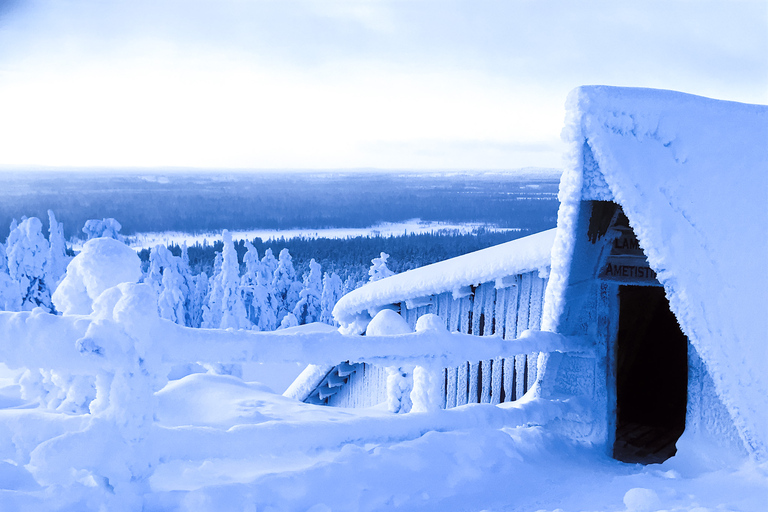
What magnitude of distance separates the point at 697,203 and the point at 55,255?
137 ft

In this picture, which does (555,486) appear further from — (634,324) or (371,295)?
(634,324)

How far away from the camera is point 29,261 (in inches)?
1437

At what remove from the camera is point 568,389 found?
5441 mm

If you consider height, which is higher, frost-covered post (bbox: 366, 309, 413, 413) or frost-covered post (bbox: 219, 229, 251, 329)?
frost-covered post (bbox: 366, 309, 413, 413)

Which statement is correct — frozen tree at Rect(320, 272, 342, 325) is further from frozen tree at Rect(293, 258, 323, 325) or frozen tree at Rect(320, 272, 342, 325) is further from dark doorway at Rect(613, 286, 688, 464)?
dark doorway at Rect(613, 286, 688, 464)

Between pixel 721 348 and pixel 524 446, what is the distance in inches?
61.3

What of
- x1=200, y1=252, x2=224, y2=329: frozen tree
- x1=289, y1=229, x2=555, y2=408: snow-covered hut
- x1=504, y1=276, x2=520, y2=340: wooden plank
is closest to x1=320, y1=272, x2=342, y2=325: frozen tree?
x1=200, y1=252, x2=224, y2=329: frozen tree

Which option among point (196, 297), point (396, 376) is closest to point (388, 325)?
point (396, 376)

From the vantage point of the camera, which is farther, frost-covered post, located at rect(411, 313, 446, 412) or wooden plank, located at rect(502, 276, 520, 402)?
wooden plank, located at rect(502, 276, 520, 402)

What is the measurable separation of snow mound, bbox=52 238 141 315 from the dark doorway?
633 centimetres

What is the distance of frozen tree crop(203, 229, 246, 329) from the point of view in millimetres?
38500

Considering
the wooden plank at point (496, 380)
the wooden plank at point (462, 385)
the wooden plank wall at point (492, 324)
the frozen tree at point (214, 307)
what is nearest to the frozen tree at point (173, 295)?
the frozen tree at point (214, 307)

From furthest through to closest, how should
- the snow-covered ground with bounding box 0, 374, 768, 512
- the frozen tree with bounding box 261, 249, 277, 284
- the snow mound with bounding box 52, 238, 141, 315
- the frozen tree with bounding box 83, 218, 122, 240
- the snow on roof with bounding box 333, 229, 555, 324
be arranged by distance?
1. the frozen tree with bounding box 261, 249, 277, 284
2. the frozen tree with bounding box 83, 218, 122, 240
3. the snow on roof with bounding box 333, 229, 555, 324
4. the snow mound with bounding box 52, 238, 141, 315
5. the snow-covered ground with bounding box 0, 374, 768, 512

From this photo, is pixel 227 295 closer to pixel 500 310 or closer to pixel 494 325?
pixel 494 325
